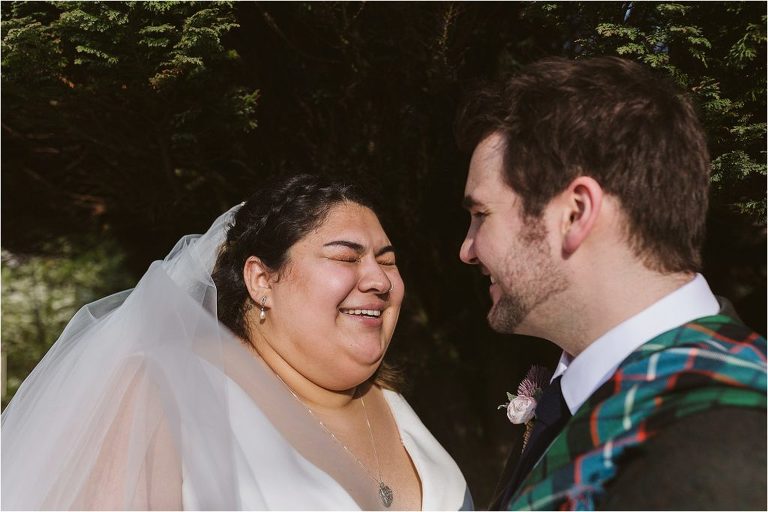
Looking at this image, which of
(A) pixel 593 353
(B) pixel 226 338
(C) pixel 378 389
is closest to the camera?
(A) pixel 593 353

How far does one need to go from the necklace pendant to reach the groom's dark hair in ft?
4.19

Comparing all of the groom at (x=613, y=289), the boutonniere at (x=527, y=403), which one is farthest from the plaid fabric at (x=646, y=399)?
the boutonniere at (x=527, y=403)

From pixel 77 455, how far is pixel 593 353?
1560 mm

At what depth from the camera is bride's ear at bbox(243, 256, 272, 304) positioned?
2.80m

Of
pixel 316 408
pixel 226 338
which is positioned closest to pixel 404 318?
pixel 316 408

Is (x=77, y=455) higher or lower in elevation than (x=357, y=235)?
lower

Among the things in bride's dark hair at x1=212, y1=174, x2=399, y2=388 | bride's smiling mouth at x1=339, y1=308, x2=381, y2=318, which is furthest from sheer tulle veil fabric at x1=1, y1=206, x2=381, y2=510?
bride's smiling mouth at x1=339, y1=308, x2=381, y2=318

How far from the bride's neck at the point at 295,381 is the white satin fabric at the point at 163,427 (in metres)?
0.10

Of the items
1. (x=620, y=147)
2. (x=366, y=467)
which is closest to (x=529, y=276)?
(x=620, y=147)

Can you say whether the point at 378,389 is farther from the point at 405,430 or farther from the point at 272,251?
the point at 272,251

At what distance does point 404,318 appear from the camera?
4.62m

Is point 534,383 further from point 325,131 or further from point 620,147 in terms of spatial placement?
point 325,131

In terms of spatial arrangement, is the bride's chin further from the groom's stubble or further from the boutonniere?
the groom's stubble

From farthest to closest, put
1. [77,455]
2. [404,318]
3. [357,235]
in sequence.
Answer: [404,318]
[357,235]
[77,455]
